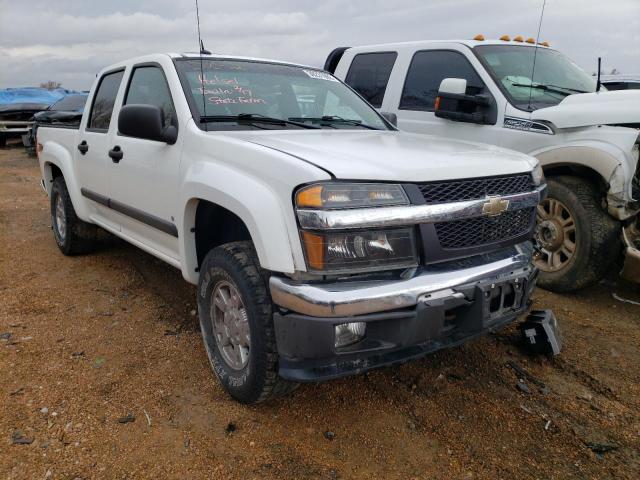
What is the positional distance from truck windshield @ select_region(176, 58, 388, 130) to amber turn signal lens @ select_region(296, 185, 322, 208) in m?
1.10

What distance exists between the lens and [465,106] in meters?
4.59

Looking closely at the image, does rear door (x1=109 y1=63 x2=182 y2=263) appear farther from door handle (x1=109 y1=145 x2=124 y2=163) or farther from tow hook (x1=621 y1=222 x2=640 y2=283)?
tow hook (x1=621 y1=222 x2=640 y2=283)

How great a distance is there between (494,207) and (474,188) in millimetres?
131

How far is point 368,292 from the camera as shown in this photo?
2152mm

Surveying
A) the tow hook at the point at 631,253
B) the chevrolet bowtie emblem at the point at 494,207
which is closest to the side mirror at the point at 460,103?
the tow hook at the point at 631,253

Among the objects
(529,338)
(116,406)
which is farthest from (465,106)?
(116,406)

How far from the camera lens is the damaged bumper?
2143 mm

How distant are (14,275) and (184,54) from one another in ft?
8.87

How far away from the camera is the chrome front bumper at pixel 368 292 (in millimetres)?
2123

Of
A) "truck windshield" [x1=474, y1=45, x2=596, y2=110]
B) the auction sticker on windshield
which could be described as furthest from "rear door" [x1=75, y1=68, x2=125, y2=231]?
"truck windshield" [x1=474, y1=45, x2=596, y2=110]

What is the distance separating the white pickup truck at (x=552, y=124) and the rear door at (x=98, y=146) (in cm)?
262

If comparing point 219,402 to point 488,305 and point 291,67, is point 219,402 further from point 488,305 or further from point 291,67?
point 291,67

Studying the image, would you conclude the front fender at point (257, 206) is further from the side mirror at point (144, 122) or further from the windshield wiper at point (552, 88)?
the windshield wiper at point (552, 88)

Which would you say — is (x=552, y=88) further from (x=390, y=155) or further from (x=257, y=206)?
(x=257, y=206)
